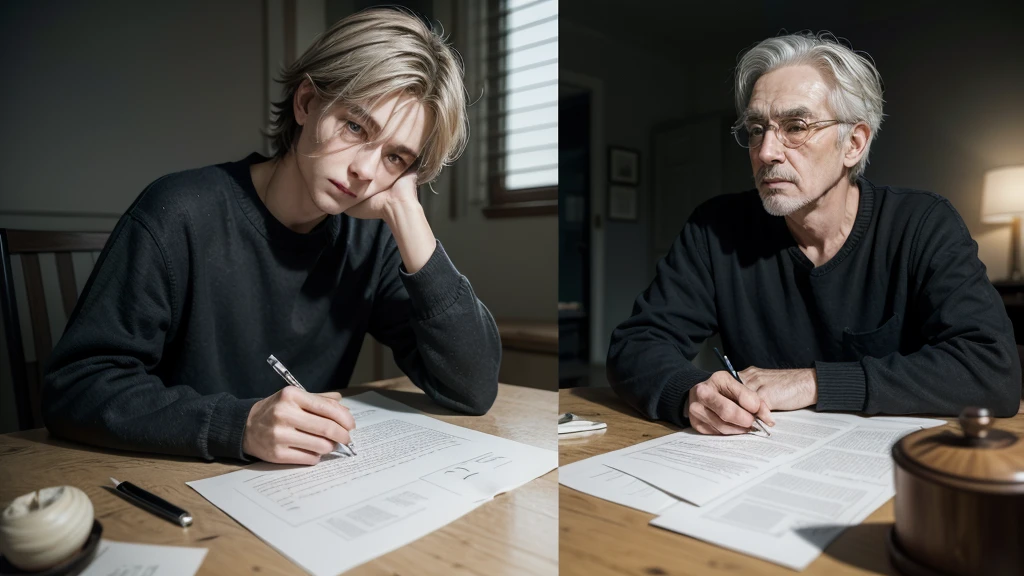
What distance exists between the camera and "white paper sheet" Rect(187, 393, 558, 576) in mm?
502

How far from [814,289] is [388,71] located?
0.71 metres

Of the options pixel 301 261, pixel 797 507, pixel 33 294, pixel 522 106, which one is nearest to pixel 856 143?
pixel 797 507

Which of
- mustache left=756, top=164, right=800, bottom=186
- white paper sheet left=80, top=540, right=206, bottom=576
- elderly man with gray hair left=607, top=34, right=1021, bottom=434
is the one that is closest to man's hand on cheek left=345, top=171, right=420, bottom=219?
elderly man with gray hair left=607, top=34, right=1021, bottom=434

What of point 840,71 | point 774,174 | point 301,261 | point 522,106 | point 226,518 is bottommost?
point 226,518

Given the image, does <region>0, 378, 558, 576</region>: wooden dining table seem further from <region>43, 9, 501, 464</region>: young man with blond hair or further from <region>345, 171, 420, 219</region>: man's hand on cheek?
<region>345, 171, 420, 219</region>: man's hand on cheek

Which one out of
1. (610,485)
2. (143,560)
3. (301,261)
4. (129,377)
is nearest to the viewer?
(143,560)

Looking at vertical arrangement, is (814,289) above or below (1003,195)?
below

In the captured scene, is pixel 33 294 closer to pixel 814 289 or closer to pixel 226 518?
pixel 226 518

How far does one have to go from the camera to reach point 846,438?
0.68 metres

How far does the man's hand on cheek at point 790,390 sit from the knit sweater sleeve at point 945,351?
3 centimetres

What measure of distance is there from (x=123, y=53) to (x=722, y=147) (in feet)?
4.48

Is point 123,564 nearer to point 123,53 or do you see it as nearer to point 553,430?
point 553,430

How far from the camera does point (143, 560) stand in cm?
48

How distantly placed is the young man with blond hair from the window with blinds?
1.54 feet
